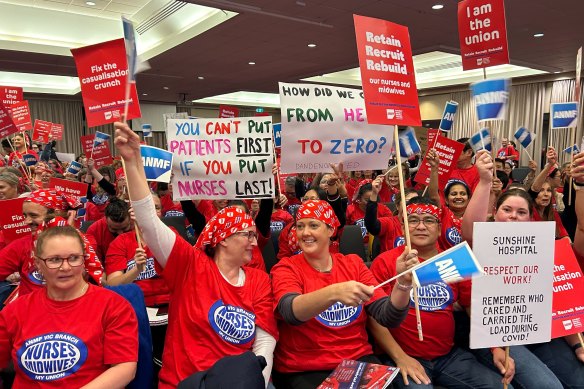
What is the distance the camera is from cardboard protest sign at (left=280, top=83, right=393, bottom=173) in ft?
11.2

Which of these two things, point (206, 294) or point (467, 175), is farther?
point (467, 175)

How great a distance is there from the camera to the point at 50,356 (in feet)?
5.90

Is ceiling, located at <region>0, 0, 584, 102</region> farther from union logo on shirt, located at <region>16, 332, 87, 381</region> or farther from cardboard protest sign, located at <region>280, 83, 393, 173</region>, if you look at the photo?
union logo on shirt, located at <region>16, 332, 87, 381</region>

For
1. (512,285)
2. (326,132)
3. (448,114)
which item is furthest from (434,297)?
(448,114)

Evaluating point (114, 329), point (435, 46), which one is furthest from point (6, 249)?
point (435, 46)

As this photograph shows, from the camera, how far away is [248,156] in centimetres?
325

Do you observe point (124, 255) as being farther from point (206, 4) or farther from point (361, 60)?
point (206, 4)

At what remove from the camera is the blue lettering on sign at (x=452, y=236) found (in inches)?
125

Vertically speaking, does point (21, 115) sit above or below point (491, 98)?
above

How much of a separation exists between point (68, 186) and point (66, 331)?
8.15 feet

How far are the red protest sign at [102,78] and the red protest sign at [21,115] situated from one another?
4.64 m

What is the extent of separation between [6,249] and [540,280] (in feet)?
10.2

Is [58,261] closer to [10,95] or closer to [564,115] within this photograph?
[564,115]

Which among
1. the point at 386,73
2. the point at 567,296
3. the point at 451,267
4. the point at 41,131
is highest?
the point at 41,131
